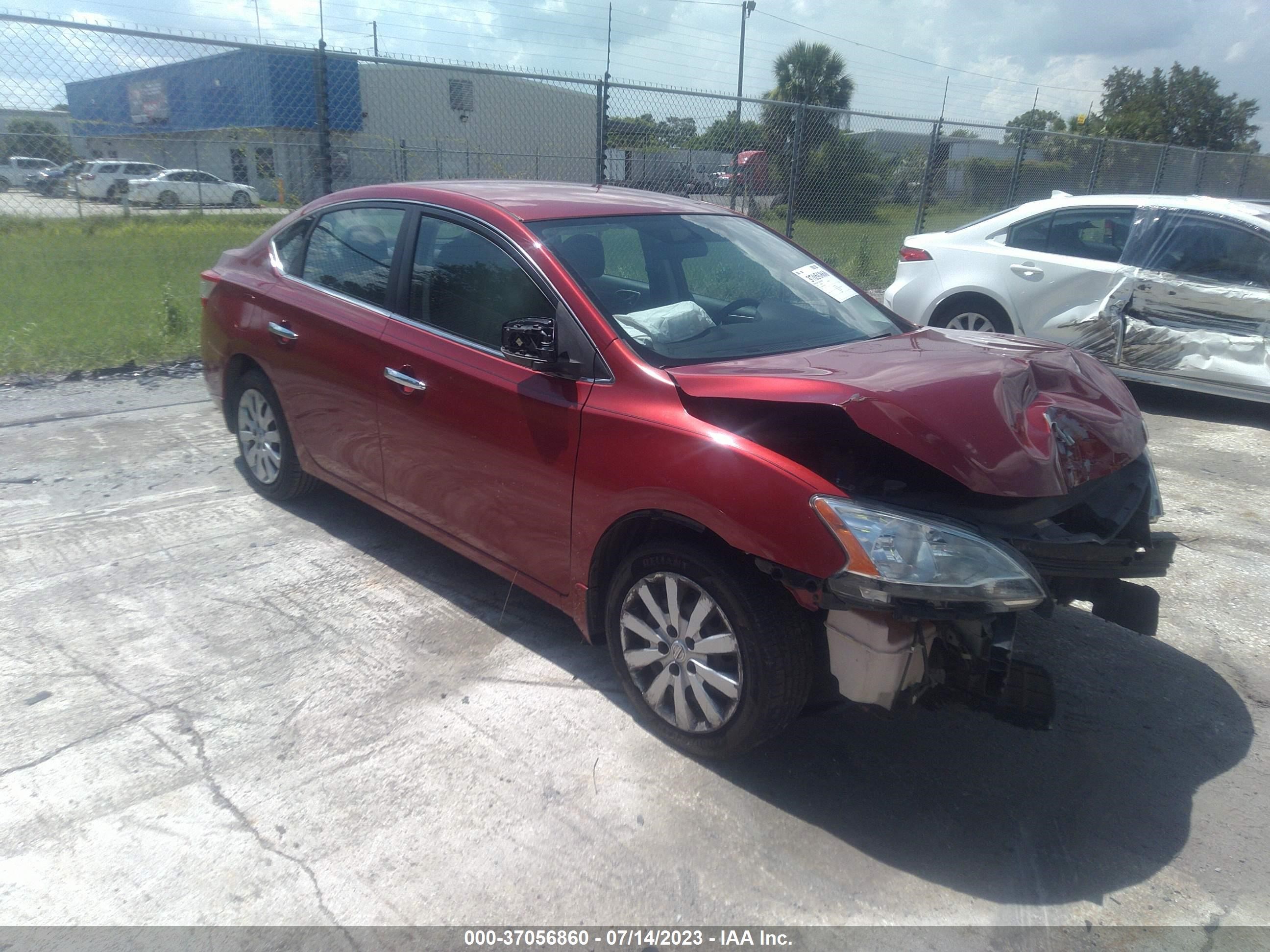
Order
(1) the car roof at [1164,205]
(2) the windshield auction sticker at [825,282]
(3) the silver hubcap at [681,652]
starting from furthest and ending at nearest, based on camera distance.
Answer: (1) the car roof at [1164,205] → (2) the windshield auction sticker at [825,282] → (3) the silver hubcap at [681,652]

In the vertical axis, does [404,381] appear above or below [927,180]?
below

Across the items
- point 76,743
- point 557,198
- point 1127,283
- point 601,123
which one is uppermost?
point 601,123

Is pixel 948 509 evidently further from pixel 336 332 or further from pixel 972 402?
pixel 336 332

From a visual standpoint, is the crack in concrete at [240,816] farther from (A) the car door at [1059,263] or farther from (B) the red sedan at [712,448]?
(A) the car door at [1059,263]

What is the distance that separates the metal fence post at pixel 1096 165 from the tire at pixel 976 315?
9.22 m

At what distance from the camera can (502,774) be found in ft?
9.91

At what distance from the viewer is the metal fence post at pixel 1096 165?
51.3 feet

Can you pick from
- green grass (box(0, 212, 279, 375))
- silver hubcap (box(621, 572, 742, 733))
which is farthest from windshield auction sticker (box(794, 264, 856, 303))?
green grass (box(0, 212, 279, 375))

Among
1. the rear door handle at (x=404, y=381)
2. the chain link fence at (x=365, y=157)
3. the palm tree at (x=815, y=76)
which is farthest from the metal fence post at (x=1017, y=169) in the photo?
the palm tree at (x=815, y=76)

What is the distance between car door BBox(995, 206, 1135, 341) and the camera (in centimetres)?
752

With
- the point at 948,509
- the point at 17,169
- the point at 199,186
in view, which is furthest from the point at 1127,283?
the point at 17,169

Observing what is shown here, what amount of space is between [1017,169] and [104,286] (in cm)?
1234

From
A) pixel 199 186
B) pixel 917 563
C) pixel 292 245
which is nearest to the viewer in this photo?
pixel 917 563

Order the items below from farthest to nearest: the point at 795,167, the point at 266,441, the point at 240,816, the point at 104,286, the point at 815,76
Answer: the point at 815,76
the point at 795,167
the point at 104,286
the point at 266,441
the point at 240,816
